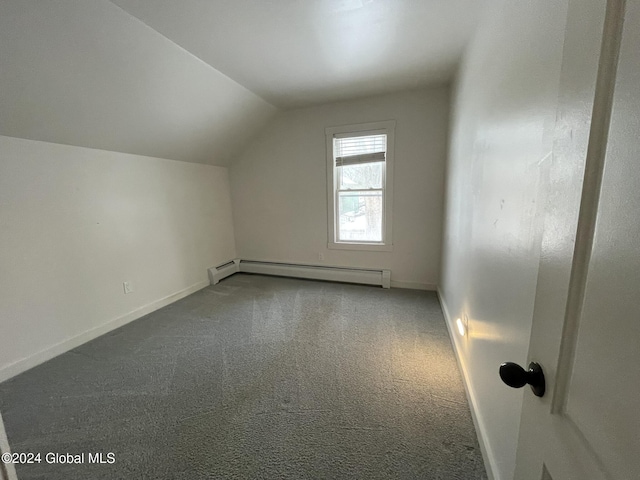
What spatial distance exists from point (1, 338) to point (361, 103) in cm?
410

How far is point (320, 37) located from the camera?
79.0 inches

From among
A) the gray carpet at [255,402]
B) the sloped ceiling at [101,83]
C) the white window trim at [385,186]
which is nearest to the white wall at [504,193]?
the gray carpet at [255,402]

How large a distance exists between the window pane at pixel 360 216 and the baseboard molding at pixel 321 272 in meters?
0.46

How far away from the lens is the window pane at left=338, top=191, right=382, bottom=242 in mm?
3631

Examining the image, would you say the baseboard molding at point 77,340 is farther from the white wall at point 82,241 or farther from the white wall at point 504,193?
the white wall at point 504,193

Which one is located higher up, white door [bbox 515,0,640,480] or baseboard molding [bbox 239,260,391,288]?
white door [bbox 515,0,640,480]

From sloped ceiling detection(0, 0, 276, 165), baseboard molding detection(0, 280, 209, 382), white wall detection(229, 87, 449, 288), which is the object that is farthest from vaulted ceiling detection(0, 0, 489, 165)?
baseboard molding detection(0, 280, 209, 382)

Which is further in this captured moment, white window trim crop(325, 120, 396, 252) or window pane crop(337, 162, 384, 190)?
window pane crop(337, 162, 384, 190)

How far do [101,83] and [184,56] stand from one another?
2.15 ft

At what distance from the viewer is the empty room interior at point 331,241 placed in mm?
429

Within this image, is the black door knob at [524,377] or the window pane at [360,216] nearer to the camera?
the black door knob at [524,377]

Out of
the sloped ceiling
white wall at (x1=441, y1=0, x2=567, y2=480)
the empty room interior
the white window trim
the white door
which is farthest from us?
the white window trim

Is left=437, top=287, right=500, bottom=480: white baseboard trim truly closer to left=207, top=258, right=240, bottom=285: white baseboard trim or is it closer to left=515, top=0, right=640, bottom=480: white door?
left=515, top=0, right=640, bottom=480: white door

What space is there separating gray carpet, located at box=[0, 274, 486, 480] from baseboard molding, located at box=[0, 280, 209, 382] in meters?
0.07
